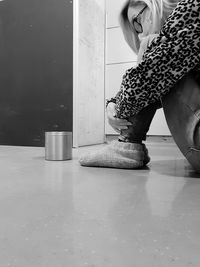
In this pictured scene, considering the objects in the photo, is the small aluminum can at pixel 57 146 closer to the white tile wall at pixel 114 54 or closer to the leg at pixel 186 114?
the leg at pixel 186 114

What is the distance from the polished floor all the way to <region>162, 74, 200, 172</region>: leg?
10 cm

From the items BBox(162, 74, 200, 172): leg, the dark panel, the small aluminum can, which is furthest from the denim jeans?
the dark panel

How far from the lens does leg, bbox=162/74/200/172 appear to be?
749 mm

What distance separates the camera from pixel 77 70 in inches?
75.2

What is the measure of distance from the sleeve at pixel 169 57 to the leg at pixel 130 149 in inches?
5.6

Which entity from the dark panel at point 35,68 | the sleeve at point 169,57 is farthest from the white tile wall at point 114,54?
the sleeve at point 169,57

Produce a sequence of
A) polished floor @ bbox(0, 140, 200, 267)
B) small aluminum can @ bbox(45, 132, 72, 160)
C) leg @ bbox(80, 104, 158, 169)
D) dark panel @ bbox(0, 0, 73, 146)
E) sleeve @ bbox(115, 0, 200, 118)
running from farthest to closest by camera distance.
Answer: dark panel @ bbox(0, 0, 73, 146)
small aluminum can @ bbox(45, 132, 72, 160)
leg @ bbox(80, 104, 158, 169)
sleeve @ bbox(115, 0, 200, 118)
polished floor @ bbox(0, 140, 200, 267)

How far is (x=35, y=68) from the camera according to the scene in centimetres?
197

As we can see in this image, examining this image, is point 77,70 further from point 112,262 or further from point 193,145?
point 112,262

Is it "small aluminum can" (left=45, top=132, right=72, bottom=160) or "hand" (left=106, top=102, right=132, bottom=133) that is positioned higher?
"hand" (left=106, top=102, right=132, bottom=133)

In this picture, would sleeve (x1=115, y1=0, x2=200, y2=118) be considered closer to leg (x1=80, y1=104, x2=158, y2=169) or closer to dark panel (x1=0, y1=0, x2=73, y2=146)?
leg (x1=80, y1=104, x2=158, y2=169)

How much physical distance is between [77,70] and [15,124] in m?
0.63

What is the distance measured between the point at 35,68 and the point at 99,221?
1.69 metres

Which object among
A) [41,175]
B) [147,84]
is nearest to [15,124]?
[41,175]
